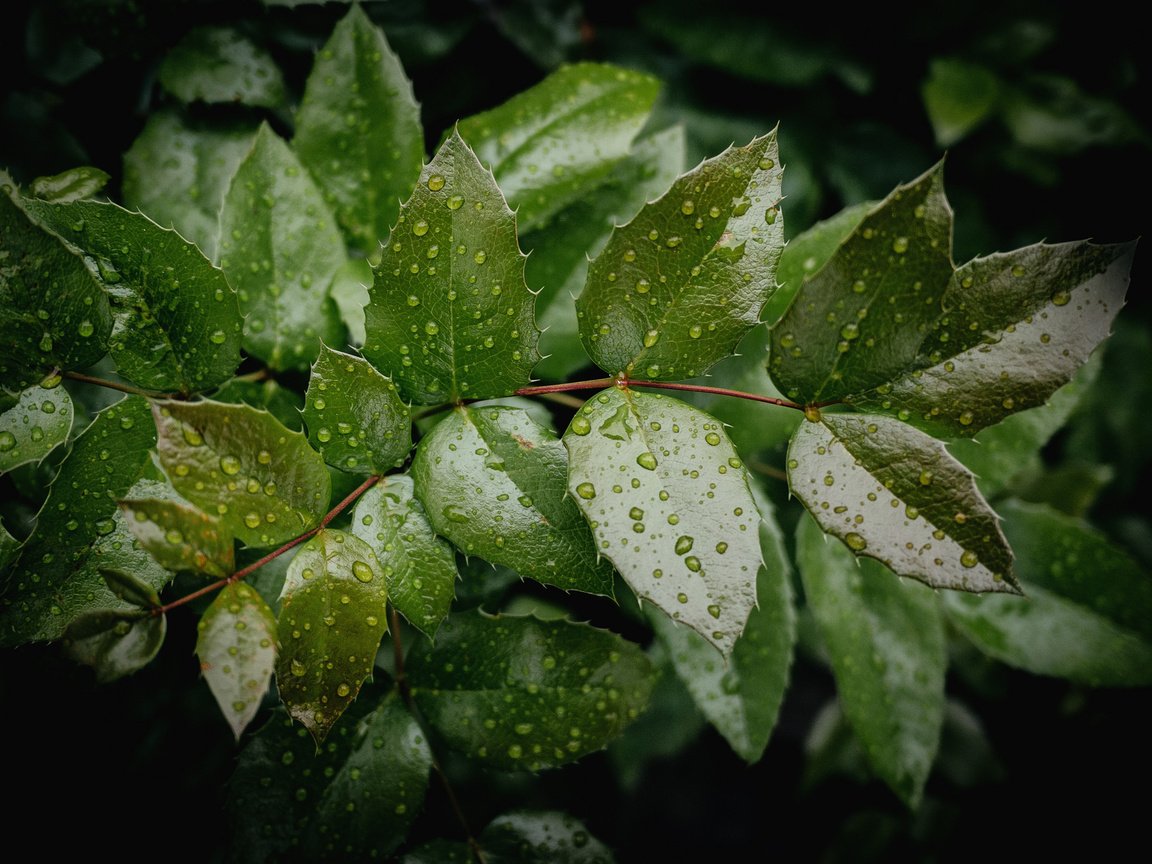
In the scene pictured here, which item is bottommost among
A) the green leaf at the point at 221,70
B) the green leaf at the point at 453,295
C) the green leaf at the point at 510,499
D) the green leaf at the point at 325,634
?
the green leaf at the point at 325,634

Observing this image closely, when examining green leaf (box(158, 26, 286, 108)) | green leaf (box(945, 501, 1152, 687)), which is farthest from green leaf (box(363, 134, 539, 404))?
green leaf (box(945, 501, 1152, 687))

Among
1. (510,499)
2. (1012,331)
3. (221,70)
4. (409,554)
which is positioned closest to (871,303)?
(1012,331)

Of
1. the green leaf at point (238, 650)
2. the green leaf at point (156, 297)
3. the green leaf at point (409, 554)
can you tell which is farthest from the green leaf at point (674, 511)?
the green leaf at point (156, 297)

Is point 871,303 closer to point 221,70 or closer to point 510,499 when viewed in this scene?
point 510,499

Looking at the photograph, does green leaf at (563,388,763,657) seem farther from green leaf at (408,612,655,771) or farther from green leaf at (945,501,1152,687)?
green leaf at (945,501,1152,687)

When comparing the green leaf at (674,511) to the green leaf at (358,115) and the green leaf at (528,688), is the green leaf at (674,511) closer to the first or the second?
the green leaf at (528,688)
